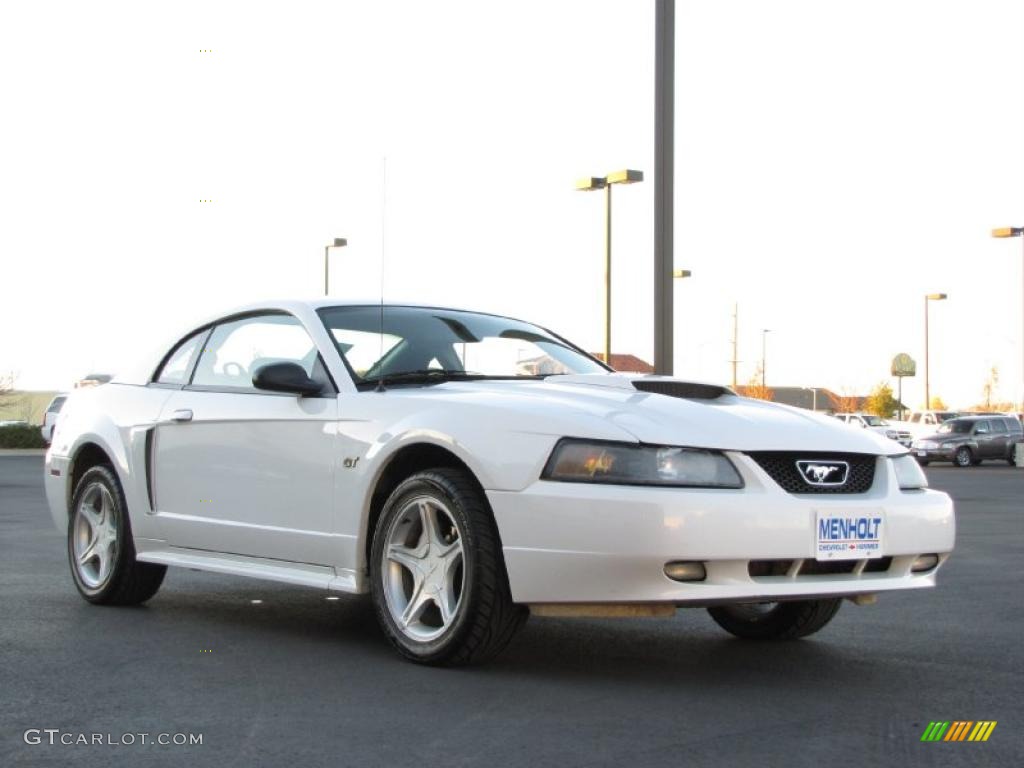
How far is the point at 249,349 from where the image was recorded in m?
7.34

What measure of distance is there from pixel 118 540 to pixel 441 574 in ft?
8.40

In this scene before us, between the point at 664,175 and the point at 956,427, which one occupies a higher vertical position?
the point at 664,175

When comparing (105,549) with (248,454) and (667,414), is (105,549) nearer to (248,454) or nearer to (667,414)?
(248,454)

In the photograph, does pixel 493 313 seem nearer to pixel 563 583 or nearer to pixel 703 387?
pixel 703 387

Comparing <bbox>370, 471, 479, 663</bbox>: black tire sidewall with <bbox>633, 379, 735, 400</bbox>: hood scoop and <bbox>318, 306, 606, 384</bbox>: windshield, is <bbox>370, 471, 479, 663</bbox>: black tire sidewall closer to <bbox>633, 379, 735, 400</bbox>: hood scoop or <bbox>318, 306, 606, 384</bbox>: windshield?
<bbox>318, 306, 606, 384</bbox>: windshield

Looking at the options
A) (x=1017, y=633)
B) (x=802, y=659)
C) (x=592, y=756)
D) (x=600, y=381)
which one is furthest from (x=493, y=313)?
(x=592, y=756)

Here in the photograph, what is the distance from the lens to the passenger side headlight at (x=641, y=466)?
529cm

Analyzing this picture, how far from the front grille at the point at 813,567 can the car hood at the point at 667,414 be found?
41 cm

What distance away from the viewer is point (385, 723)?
4.67m

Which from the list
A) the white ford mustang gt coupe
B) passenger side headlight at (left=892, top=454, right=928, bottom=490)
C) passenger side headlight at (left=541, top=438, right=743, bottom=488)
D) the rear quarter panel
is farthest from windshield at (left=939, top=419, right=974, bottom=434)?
passenger side headlight at (left=541, top=438, right=743, bottom=488)

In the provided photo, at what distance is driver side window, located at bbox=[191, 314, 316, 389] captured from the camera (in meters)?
7.02

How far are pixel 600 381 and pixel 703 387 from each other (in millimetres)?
434

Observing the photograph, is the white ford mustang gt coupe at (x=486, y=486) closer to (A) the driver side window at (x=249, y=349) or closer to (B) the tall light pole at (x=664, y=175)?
(A) the driver side window at (x=249, y=349)

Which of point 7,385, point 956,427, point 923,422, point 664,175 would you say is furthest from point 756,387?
point 664,175
